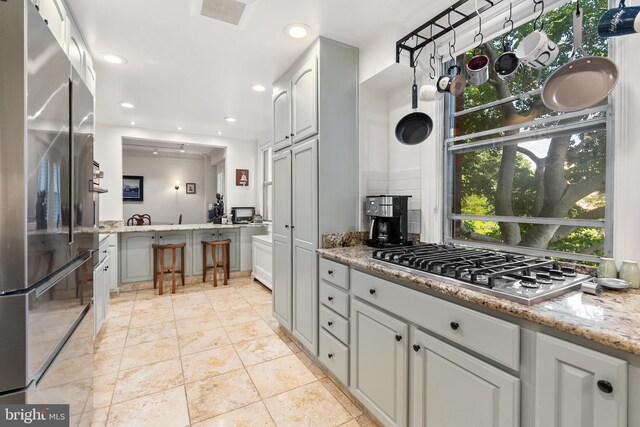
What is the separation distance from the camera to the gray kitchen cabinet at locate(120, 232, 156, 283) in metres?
4.13

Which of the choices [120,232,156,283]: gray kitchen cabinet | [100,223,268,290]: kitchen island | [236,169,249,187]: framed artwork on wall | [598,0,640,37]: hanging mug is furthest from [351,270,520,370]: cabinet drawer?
[236,169,249,187]: framed artwork on wall

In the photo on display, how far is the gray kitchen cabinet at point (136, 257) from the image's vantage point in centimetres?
413

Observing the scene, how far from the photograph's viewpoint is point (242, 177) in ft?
17.8

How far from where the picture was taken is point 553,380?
86cm

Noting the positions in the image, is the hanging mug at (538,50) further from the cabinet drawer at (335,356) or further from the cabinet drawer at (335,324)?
the cabinet drawer at (335,356)

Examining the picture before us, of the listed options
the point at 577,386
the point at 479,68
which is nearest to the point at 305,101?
the point at 479,68

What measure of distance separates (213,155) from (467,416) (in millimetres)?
7607

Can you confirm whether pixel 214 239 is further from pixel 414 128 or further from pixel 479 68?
pixel 479 68

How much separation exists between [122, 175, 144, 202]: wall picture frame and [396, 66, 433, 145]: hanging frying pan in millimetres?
7537

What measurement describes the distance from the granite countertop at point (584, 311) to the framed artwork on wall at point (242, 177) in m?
4.63

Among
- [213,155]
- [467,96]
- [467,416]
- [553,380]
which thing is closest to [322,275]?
[467,416]

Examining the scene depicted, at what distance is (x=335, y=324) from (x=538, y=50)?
1807 millimetres

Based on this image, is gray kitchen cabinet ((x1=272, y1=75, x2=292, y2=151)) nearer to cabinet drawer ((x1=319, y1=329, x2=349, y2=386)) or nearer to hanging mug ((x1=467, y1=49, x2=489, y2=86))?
hanging mug ((x1=467, y1=49, x2=489, y2=86))

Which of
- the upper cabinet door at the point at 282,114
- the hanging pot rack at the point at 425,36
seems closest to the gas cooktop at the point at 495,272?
the hanging pot rack at the point at 425,36
